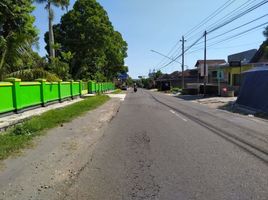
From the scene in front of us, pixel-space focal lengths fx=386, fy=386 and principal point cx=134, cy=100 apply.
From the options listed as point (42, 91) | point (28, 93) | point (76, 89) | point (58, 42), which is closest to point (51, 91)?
point (42, 91)

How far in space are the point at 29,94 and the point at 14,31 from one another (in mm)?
6318

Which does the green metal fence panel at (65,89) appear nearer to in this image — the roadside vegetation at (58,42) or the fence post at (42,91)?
the roadside vegetation at (58,42)

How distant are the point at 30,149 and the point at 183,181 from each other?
4.49m

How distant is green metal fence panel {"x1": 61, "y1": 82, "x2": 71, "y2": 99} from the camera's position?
27939mm

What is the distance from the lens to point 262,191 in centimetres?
591

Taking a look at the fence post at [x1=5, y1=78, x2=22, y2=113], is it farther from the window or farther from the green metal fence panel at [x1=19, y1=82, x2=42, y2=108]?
the window

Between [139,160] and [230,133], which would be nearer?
[139,160]

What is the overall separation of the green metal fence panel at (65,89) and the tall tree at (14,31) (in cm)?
445

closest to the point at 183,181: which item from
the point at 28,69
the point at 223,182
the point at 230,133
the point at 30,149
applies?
the point at 223,182

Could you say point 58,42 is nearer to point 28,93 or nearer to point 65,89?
point 65,89

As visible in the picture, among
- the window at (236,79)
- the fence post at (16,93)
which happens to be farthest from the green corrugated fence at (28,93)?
the window at (236,79)

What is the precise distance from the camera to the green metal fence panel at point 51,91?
2285 centimetres

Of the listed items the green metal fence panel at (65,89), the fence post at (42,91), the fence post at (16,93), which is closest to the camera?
the fence post at (16,93)

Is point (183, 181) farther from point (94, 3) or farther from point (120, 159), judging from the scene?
point (94, 3)
